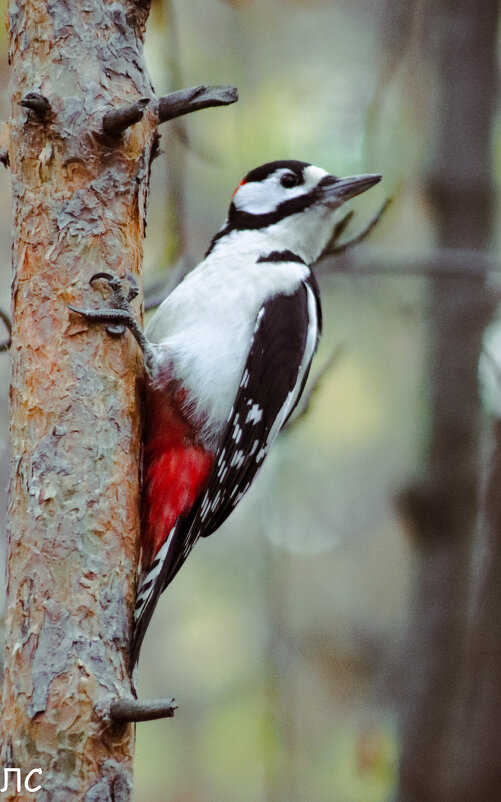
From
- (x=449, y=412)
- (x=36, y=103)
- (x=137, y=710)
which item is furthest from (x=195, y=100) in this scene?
(x=449, y=412)

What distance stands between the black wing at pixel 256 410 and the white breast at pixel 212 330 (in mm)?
36

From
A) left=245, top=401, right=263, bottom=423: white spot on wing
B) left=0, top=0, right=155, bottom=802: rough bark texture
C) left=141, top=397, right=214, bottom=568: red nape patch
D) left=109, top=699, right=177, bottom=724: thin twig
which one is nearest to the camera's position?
left=109, top=699, right=177, bottom=724: thin twig

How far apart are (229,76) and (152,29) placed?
0.63m

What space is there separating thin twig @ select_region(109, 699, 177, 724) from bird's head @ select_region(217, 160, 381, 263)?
1.55 m

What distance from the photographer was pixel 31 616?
1899 millimetres

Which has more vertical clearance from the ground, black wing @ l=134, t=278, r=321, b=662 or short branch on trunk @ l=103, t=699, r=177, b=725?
black wing @ l=134, t=278, r=321, b=662

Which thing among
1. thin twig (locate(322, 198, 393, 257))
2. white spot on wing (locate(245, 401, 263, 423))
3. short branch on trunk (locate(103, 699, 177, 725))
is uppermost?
thin twig (locate(322, 198, 393, 257))

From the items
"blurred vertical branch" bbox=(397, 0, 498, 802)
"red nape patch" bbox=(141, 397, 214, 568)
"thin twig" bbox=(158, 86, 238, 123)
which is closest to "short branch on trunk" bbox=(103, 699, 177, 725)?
"red nape patch" bbox=(141, 397, 214, 568)

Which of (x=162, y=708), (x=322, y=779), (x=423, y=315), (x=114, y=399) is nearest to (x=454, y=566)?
(x=423, y=315)

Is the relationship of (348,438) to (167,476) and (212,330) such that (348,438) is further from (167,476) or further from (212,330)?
(167,476)

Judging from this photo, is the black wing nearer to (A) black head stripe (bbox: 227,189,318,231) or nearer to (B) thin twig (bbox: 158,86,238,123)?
(A) black head stripe (bbox: 227,189,318,231)

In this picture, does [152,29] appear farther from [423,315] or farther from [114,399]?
[114,399]

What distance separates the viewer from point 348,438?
499 centimetres

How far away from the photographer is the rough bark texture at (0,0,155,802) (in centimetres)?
183
